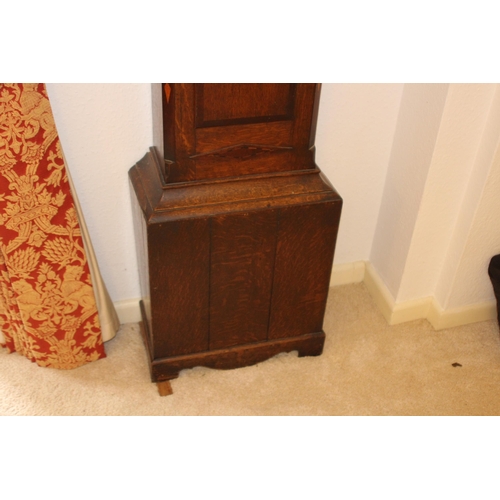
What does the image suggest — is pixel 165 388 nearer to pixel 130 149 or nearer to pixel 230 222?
pixel 230 222

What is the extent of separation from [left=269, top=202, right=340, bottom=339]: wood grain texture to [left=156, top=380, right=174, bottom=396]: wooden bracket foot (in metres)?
0.35

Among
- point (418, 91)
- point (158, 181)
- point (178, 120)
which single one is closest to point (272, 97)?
A: point (178, 120)

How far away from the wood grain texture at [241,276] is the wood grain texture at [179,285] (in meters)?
0.03

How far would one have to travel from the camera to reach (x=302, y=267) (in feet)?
5.74

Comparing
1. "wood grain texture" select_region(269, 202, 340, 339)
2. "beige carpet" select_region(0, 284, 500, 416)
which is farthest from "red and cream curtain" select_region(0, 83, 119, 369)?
"wood grain texture" select_region(269, 202, 340, 339)

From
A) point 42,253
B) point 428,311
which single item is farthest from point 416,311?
point 42,253

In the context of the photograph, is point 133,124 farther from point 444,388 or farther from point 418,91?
point 444,388

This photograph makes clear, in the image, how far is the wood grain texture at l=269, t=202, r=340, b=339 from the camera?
1636 millimetres

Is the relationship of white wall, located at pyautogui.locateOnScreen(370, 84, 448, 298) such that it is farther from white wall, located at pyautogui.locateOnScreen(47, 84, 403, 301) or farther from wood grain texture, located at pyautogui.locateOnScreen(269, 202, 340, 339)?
wood grain texture, located at pyautogui.locateOnScreen(269, 202, 340, 339)

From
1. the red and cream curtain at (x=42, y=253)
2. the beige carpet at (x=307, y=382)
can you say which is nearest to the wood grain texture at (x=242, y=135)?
the red and cream curtain at (x=42, y=253)

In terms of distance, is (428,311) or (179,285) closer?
(179,285)

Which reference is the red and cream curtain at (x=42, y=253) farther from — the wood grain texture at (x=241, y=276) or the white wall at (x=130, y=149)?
the wood grain texture at (x=241, y=276)

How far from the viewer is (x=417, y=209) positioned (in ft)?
6.21

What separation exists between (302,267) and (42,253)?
0.74m
